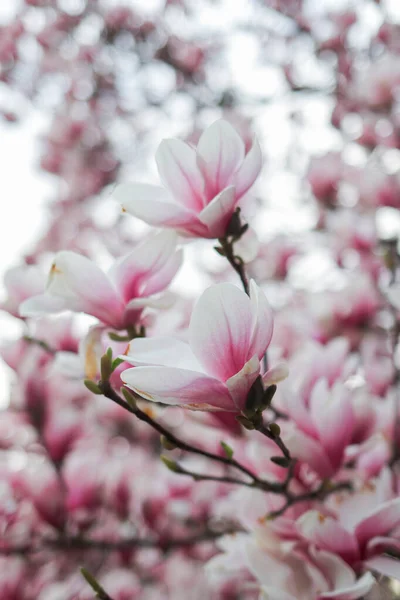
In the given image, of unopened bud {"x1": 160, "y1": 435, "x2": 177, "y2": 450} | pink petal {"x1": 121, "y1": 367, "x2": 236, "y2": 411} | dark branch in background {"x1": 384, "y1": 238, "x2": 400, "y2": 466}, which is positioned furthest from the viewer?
dark branch in background {"x1": 384, "y1": 238, "x2": 400, "y2": 466}

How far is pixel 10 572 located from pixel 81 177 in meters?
2.69


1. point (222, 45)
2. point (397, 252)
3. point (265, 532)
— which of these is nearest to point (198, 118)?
point (222, 45)

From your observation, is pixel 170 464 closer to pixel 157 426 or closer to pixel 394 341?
pixel 157 426

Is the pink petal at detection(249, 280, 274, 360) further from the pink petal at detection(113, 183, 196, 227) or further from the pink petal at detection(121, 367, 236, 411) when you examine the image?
the pink petal at detection(113, 183, 196, 227)

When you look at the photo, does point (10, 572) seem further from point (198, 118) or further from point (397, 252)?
point (198, 118)

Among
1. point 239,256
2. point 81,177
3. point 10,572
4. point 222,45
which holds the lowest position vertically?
point 81,177

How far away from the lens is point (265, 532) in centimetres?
63

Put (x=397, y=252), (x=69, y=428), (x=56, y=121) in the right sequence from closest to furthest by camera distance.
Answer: (x=397, y=252)
(x=69, y=428)
(x=56, y=121)

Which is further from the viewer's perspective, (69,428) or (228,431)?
(69,428)

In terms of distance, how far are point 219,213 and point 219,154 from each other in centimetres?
6

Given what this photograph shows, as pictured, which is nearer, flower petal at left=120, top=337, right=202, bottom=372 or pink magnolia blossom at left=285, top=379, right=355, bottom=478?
flower petal at left=120, top=337, right=202, bottom=372

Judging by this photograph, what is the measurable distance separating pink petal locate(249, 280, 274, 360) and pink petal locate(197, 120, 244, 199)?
0.18 m

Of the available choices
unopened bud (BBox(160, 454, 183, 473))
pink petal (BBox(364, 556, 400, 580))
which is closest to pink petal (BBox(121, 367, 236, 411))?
unopened bud (BBox(160, 454, 183, 473))

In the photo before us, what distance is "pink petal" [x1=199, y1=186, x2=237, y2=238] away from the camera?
1.87ft
